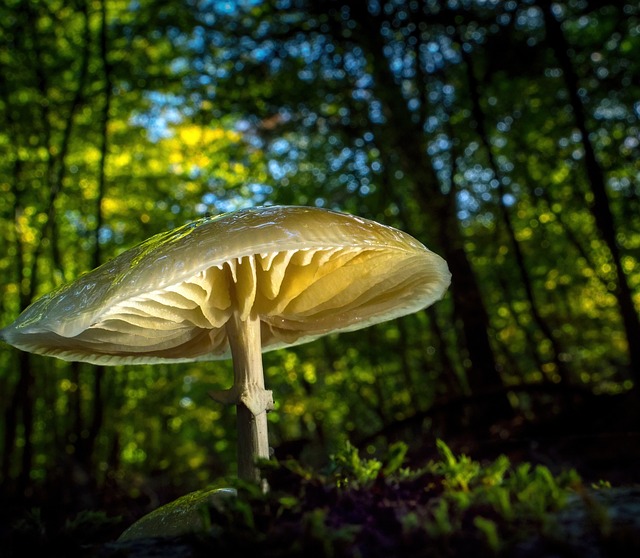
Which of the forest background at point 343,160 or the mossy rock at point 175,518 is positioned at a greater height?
the forest background at point 343,160

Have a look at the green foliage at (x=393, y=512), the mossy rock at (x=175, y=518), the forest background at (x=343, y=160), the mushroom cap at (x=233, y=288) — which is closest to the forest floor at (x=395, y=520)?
the green foliage at (x=393, y=512)

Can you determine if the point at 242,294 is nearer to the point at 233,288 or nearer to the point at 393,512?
the point at 233,288

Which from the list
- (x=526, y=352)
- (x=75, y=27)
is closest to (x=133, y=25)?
(x=75, y=27)

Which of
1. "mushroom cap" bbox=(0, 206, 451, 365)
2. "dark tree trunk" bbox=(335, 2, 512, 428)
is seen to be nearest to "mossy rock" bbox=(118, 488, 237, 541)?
"mushroom cap" bbox=(0, 206, 451, 365)

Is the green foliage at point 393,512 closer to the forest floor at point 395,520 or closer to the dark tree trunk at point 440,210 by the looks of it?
the forest floor at point 395,520

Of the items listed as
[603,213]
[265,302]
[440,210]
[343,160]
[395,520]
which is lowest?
[395,520]

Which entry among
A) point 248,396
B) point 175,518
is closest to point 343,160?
point 248,396
